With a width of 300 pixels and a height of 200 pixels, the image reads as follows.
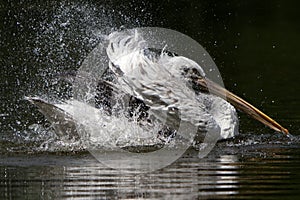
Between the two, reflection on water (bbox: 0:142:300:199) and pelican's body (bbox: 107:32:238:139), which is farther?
pelican's body (bbox: 107:32:238:139)

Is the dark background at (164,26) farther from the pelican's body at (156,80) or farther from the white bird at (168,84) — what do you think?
the pelican's body at (156,80)

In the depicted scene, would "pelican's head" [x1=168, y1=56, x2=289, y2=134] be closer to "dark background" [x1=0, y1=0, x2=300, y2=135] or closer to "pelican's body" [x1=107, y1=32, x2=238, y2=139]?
"pelican's body" [x1=107, y1=32, x2=238, y2=139]

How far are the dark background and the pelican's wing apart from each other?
0.66 m

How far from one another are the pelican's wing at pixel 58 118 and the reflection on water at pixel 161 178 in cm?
51

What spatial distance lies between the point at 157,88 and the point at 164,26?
339 inches

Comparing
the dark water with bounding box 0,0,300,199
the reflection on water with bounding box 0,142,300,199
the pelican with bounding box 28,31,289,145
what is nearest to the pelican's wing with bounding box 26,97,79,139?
the pelican with bounding box 28,31,289,145

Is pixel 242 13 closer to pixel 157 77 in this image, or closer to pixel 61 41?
pixel 61 41

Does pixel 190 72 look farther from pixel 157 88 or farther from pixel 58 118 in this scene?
pixel 58 118

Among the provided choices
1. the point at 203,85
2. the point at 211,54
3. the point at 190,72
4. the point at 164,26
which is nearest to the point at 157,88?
the point at 190,72

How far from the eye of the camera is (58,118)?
888 centimetres

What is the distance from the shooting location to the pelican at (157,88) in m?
8.91

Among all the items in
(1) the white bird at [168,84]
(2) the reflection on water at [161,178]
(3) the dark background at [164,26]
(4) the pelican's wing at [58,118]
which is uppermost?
(3) the dark background at [164,26]

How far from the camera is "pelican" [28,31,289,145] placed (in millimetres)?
8914

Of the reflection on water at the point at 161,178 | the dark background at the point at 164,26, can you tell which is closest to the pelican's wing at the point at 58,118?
the reflection on water at the point at 161,178
